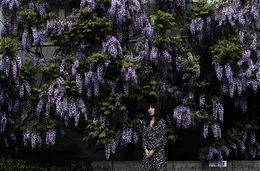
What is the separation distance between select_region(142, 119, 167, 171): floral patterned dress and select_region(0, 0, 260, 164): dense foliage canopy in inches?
61.0

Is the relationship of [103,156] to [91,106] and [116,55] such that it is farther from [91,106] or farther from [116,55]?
[116,55]

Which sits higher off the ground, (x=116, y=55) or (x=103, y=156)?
(x=116, y=55)

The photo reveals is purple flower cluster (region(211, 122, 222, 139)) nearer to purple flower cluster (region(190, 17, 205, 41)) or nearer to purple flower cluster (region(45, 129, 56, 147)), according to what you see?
purple flower cluster (region(190, 17, 205, 41))

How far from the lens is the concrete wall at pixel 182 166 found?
469 inches

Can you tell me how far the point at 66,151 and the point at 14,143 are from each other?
1584mm

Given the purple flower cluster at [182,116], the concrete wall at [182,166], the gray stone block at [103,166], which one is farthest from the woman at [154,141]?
the gray stone block at [103,166]

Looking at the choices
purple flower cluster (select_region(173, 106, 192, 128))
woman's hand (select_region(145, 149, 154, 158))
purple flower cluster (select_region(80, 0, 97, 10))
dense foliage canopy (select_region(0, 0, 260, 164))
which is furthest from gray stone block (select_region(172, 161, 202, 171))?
purple flower cluster (select_region(80, 0, 97, 10))

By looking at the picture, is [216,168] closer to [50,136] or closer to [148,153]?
[148,153]

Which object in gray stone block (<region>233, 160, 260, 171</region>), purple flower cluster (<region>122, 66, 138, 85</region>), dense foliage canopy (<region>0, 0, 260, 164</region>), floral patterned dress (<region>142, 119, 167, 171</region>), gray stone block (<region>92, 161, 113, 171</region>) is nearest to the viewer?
floral patterned dress (<region>142, 119, 167, 171</region>)

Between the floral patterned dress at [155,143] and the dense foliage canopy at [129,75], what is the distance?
5.08 ft

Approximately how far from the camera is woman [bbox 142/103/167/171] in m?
9.89

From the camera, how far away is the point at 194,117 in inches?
453

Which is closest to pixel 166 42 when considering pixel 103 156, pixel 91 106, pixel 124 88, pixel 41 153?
pixel 124 88

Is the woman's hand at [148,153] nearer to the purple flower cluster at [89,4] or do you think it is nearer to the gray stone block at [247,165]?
the gray stone block at [247,165]
